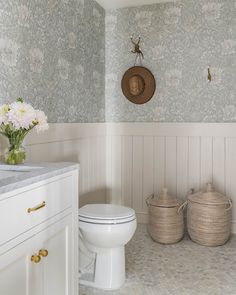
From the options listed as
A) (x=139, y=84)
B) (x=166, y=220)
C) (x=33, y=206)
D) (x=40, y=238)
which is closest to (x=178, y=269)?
(x=166, y=220)

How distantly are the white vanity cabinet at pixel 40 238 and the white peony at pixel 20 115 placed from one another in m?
0.33

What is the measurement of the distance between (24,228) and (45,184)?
220mm

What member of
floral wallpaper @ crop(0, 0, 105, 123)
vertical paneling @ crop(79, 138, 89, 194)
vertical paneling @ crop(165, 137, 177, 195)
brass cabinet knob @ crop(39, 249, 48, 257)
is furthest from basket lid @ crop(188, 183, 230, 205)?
brass cabinet knob @ crop(39, 249, 48, 257)

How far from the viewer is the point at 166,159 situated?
10.9ft

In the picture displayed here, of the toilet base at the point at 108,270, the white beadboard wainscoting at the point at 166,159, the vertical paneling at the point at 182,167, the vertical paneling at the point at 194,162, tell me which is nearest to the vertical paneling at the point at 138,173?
the white beadboard wainscoting at the point at 166,159

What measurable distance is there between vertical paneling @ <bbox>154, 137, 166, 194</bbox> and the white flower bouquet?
1.84 meters

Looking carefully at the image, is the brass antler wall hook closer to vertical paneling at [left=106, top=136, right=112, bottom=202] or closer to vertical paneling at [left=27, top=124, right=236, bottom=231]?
vertical paneling at [left=27, top=124, right=236, bottom=231]

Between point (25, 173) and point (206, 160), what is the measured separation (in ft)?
7.44

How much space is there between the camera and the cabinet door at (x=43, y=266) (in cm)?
114

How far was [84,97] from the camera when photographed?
116 inches

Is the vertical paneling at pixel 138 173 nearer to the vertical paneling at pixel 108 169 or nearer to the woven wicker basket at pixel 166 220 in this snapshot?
the vertical paneling at pixel 108 169

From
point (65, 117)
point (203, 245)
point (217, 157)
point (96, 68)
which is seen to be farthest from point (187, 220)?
point (96, 68)

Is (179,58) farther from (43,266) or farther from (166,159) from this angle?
(43,266)

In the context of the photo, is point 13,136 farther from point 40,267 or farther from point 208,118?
point 208,118
